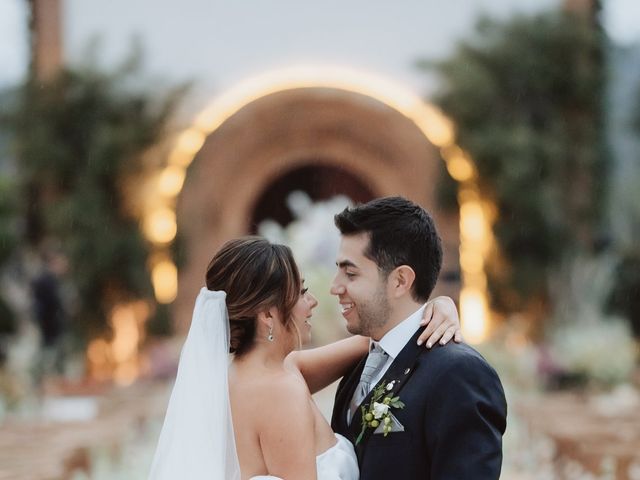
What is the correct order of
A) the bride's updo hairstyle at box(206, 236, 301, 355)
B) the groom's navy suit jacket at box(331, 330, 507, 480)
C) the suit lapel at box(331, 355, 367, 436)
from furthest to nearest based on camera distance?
the suit lapel at box(331, 355, 367, 436), the bride's updo hairstyle at box(206, 236, 301, 355), the groom's navy suit jacket at box(331, 330, 507, 480)

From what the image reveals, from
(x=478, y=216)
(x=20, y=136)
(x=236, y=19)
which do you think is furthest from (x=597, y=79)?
(x=20, y=136)

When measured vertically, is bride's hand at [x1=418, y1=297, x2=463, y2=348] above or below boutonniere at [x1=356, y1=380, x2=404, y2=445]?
above

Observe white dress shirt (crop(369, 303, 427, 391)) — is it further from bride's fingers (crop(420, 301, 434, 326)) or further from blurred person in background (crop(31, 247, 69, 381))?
blurred person in background (crop(31, 247, 69, 381))

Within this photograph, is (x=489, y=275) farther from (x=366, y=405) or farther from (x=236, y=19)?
(x=366, y=405)

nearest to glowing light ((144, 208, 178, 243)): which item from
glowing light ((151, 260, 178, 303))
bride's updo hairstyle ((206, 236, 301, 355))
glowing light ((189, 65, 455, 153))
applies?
glowing light ((151, 260, 178, 303))

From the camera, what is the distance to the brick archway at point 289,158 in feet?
37.6

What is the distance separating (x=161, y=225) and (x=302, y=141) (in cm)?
184

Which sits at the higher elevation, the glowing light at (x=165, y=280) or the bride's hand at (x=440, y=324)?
the glowing light at (x=165, y=280)

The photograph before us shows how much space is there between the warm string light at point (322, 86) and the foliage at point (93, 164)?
0.93ft

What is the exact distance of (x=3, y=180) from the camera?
45.6ft

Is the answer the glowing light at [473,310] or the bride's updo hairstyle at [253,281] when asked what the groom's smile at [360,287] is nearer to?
the bride's updo hairstyle at [253,281]

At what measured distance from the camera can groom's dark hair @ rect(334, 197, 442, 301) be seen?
95.7 inches

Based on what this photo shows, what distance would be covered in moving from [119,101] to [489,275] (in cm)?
442

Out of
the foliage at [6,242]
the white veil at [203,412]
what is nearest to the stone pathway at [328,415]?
the white veil at [203,412]
